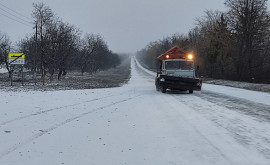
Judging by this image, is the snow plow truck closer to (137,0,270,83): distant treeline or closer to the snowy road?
the snowy road

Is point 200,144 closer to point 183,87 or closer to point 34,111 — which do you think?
point 34,111

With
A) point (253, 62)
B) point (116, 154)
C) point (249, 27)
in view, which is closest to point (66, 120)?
A: point (116, 154)

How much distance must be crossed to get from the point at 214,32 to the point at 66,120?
37.2m

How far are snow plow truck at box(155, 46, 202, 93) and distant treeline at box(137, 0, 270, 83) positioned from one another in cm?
1737

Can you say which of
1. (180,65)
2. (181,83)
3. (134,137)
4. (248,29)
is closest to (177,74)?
(180,65)

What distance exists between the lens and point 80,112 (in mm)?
9797

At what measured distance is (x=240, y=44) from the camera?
36.1 m

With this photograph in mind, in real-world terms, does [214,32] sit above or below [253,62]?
above

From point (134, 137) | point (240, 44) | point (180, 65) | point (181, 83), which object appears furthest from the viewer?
point (240, 44)

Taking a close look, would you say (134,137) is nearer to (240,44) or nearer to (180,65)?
(180,65)

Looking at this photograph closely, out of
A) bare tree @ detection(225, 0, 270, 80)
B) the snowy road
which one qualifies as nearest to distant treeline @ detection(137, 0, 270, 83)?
bare tree @ detection(225, 0, 270, 80)

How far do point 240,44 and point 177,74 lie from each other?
69.3 ft

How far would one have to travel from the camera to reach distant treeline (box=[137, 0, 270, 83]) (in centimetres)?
3347

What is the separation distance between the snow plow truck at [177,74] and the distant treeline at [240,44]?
17369 millimetres
